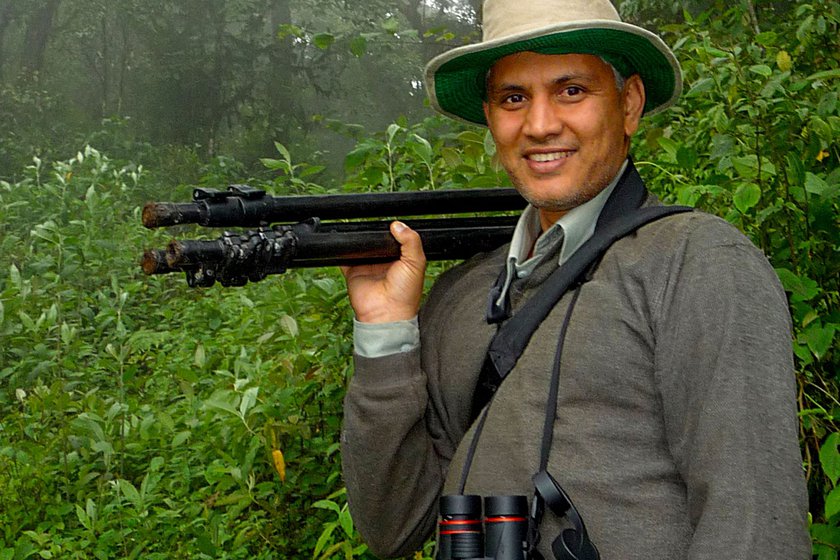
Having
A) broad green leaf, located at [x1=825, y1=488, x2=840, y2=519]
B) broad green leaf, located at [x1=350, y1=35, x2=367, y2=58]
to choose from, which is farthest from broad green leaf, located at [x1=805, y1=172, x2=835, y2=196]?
broad green leaf, located at [x1=350, y1=35, x2=367, y2=58]

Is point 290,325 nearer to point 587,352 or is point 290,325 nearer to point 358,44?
point 358,44

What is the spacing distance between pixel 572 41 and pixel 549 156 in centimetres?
19

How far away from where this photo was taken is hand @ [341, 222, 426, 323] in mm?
1957

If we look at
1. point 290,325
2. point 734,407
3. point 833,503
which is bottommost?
point 833,503

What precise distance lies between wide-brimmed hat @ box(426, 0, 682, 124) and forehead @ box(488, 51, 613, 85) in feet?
0.03

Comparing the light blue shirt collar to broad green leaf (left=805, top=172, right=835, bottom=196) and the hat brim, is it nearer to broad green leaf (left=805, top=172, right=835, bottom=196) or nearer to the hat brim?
the hat brim

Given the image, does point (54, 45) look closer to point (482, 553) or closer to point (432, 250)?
point (432, 250)

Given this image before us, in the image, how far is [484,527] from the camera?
64.6 inches

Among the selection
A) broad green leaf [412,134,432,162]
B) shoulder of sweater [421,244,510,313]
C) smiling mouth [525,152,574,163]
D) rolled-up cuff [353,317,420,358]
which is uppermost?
smiling mouth [525,152,574,163]

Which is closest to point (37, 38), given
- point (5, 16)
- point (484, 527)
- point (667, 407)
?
point (5, 16)

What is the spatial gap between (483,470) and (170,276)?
5.46 meters

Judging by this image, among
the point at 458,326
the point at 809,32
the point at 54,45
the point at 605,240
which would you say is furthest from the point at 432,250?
the point at 54,45

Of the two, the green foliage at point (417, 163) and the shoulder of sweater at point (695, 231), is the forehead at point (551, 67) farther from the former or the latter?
the green foliage at point (417, 163)

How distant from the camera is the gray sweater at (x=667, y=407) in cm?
142
